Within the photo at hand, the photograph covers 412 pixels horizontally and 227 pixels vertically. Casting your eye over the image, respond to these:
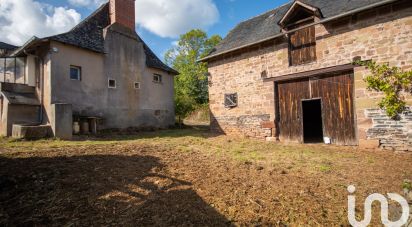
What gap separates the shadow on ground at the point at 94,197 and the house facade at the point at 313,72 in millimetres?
6951

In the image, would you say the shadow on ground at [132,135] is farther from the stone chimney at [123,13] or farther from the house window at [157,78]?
the stone chimney at [123,13]

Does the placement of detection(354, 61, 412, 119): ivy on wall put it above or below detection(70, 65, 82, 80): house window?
below

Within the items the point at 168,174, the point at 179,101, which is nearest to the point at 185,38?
the point at 179,101

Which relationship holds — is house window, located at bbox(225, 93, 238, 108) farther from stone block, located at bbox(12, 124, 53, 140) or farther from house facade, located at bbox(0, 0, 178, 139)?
stone block, located at bbox(12, 124, 53, 140)

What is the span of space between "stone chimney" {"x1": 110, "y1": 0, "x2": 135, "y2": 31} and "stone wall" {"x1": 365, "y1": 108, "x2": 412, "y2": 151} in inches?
545

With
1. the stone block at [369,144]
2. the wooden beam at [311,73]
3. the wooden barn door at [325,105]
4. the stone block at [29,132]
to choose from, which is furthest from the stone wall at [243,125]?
the stone block at [29,132]

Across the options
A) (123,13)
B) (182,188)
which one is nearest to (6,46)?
(123,13)

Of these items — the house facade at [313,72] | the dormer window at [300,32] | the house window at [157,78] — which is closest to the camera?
the house facade at [313,72]

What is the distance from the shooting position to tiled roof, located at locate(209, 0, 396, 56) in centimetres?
845

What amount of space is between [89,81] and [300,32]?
423 inches

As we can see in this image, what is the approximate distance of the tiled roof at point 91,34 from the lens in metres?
11.1

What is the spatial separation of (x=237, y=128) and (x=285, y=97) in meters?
2.96

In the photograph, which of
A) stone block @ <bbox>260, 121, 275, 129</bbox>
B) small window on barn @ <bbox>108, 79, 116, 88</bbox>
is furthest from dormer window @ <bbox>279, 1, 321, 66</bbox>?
small window on barn @ <bbox>108, 79, 116, 88</bbox>

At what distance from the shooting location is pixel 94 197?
11.0ft
